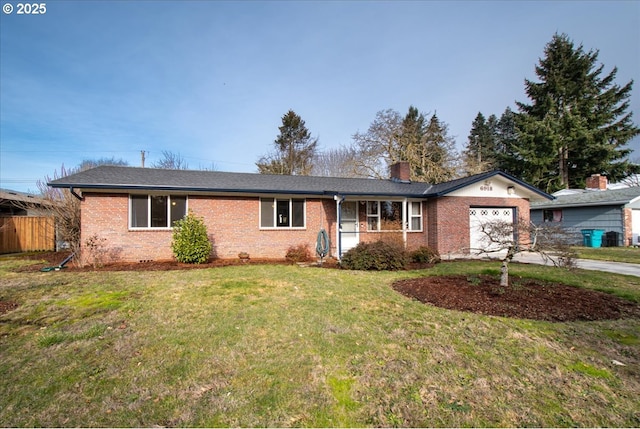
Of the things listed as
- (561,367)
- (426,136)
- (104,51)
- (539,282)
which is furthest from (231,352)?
(426,136)

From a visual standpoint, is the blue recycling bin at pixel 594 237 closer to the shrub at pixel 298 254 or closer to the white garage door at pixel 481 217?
the white garage door at pixel 481 217

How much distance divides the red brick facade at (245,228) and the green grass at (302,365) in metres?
5.26

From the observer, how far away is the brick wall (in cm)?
1337

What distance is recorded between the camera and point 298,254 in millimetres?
12016

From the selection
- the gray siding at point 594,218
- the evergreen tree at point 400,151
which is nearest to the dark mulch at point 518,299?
the gray siding at point 594,218

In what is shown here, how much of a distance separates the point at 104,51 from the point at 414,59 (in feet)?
45.0

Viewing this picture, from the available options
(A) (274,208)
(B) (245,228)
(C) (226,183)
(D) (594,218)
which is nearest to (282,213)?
(A) (274,208)

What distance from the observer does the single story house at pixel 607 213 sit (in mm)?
17609

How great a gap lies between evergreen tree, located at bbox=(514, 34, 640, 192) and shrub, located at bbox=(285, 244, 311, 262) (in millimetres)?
27146

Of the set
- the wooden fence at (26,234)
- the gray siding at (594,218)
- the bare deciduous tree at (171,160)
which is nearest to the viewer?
the wooden fence at (26,234)

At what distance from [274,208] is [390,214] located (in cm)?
564

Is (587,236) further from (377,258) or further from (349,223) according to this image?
(377,258)

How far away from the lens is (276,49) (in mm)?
13836

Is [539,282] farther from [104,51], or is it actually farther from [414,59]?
[104,51]
